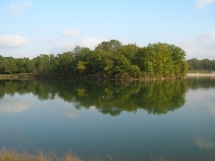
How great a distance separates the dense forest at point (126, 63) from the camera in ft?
160

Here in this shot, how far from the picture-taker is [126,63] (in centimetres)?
4800

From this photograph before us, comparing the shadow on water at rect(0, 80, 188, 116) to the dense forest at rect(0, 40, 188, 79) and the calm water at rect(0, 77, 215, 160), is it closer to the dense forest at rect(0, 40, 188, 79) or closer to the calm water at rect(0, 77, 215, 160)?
the calm water at rect(0, 77, 215, 160)

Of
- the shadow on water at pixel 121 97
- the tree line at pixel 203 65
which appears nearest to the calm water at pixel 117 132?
the shadow on water at pixel 121 97

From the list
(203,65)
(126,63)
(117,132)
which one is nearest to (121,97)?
(117,132)

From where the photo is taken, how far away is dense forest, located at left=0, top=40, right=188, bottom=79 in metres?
48.8

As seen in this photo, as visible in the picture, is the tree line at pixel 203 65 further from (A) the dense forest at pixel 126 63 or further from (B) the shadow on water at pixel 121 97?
(B) the shadow on water at pixel 121 97

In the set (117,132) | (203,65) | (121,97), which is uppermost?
(203,65)

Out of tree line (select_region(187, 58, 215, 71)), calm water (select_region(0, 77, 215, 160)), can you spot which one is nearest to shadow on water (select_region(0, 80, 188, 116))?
calm water (select_region(0, 77, 215, 160))

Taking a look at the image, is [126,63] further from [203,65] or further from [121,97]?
[203,65]

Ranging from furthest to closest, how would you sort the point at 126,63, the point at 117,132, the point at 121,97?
the point at 126,63 < the point at 121,97 < the point at 117,132

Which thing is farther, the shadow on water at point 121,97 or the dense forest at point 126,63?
the dense forest at point 126,63

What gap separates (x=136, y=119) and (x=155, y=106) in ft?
13.9

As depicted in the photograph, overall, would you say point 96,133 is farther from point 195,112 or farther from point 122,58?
point 122,58

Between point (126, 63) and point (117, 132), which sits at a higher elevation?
point (126, 63)
